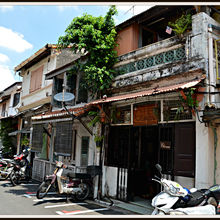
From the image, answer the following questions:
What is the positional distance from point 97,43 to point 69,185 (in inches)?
223

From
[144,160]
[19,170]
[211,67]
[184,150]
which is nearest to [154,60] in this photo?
[211,67]

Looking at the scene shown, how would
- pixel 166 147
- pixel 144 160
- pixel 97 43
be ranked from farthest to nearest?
pixel 144 160
pixel 97 43
pixel 166 147

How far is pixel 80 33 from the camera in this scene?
30.3 feet

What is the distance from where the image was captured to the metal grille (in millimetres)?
6428

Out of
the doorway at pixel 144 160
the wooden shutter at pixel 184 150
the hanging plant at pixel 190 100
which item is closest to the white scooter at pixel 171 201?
the wooden shutter at pixel 184 150

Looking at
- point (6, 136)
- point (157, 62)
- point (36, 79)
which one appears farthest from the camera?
point (6, 136)

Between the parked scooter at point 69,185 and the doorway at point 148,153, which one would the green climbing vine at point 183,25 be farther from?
the parked scooter at point 69,185

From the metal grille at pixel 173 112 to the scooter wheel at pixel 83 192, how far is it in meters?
4.01

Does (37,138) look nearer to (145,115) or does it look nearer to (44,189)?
(44,189)

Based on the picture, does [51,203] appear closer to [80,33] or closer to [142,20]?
[80,33]

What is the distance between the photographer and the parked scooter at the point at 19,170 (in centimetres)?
1098

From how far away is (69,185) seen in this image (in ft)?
27.3

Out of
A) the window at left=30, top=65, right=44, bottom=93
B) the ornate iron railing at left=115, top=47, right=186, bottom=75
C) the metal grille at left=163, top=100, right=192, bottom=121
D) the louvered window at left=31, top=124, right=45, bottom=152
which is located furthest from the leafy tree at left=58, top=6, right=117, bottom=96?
the window at left=30, top=65, right=44, bottom=93

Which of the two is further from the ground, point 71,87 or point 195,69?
point 71,87
